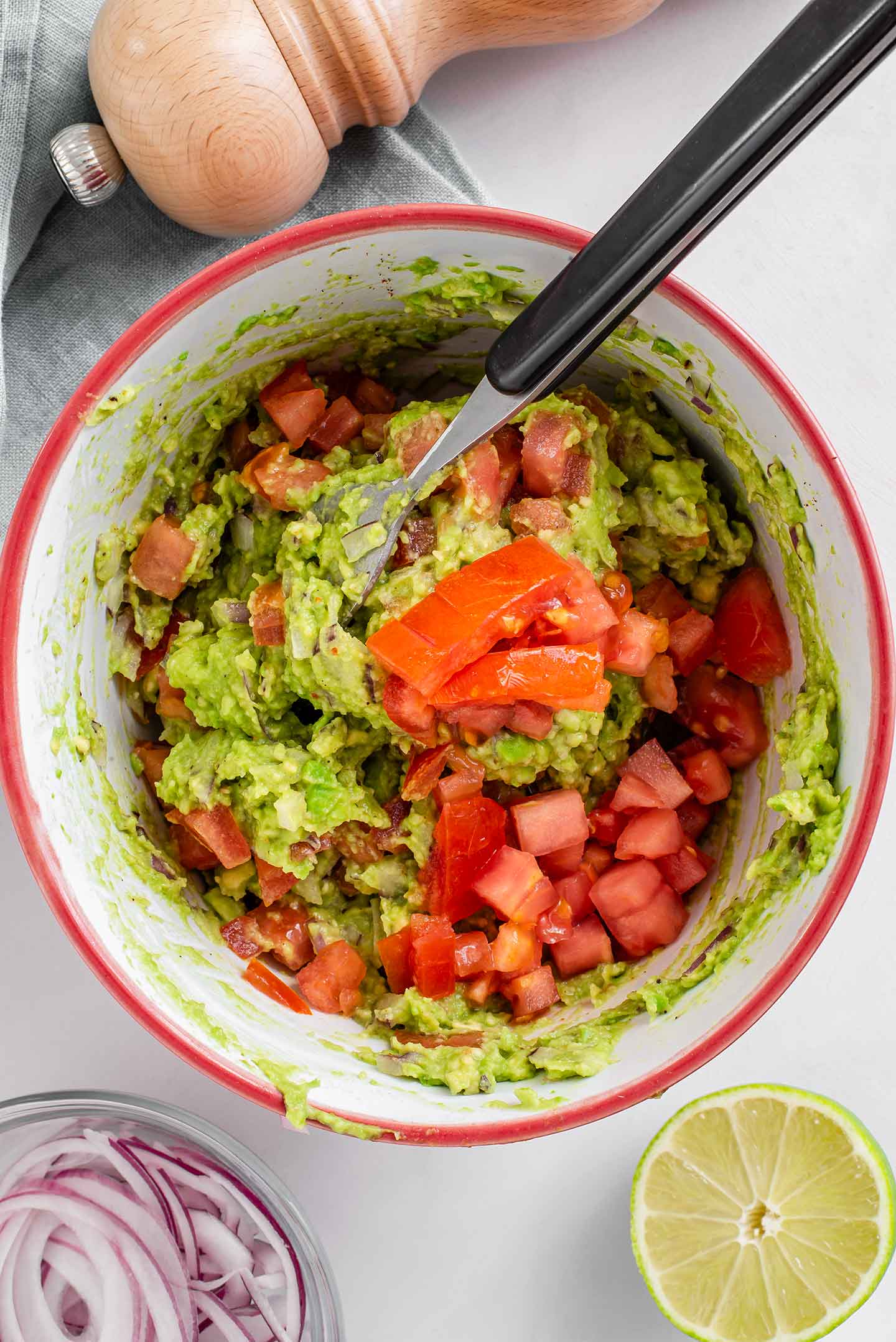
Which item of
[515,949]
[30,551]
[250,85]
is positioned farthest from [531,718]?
[250,85]

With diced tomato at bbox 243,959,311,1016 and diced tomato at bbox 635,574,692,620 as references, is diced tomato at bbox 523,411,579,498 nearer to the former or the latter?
diced tomato at bbox 635,574,692,620

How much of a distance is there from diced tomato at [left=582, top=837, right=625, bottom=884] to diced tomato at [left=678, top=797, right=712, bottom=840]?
13cm

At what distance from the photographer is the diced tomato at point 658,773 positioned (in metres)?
2.01

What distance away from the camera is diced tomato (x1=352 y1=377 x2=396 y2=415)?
2117mm

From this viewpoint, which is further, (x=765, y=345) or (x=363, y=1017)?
(x=765, y=345)

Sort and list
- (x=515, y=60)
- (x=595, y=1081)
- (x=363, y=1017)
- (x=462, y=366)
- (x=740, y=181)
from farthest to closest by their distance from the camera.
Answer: (x=515, y=60) → (x=462, y=366) → (x=363, y=1017) → (x=595, y=1081) → (x=740, y=181)

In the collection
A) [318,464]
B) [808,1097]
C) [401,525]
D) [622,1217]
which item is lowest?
[622,1217]

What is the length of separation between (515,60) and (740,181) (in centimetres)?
103

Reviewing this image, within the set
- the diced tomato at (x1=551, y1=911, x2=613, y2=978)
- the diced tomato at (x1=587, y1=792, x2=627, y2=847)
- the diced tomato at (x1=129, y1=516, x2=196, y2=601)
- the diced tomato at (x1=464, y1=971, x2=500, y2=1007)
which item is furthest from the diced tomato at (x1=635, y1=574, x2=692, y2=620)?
the diced tomato at (x1=129, y1=516, x2=196, y2=601)

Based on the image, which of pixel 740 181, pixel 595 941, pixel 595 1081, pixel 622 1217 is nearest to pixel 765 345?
pixel 740 181

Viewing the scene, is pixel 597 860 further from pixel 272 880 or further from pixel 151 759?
pixel 151 759

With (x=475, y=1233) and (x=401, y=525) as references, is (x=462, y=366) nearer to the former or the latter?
(x=401, y=525)

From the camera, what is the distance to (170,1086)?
7.64ft

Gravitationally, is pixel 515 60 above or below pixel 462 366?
above
